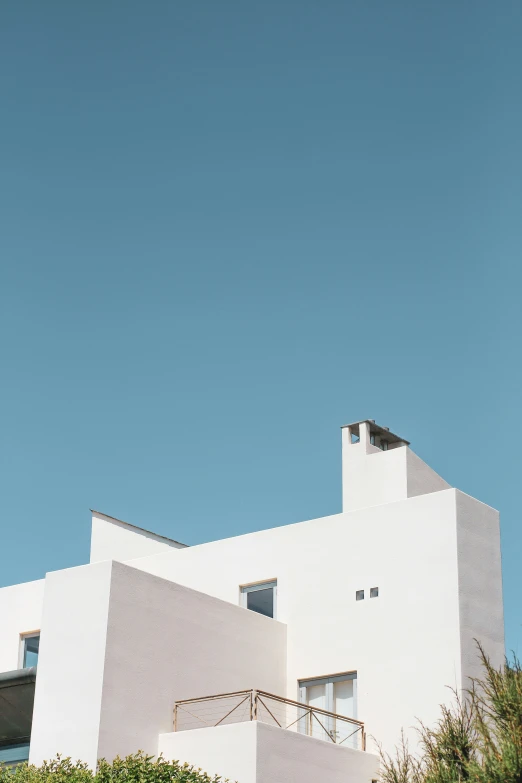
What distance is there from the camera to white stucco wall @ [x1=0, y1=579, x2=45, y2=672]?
89.9 ft

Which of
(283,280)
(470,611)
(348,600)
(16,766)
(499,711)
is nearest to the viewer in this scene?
(499,711)

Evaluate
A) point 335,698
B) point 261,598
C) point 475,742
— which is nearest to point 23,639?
point 261,598

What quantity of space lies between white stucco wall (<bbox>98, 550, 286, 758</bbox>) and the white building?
4cm

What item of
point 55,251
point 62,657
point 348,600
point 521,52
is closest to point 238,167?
point 55,251

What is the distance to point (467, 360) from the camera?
26031 mm

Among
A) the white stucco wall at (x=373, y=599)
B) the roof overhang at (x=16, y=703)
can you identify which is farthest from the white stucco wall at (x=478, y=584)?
the roof overhang at (x=16, y=703)

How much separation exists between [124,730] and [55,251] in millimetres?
13997

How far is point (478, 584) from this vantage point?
2194 cm

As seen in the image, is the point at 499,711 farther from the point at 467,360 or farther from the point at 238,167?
the point at 238,167

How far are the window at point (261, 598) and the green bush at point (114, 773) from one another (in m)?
5.81

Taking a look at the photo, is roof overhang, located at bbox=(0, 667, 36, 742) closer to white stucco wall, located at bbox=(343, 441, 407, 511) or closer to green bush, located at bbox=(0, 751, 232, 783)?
green bush, located at bbox=(0, 751, 232, 783)

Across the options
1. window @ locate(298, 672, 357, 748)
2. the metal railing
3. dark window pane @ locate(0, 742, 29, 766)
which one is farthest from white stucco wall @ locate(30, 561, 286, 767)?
window @ locate(298, 672, 357, 748)

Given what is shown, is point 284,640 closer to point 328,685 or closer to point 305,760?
point 328,685

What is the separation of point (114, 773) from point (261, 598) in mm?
7342
